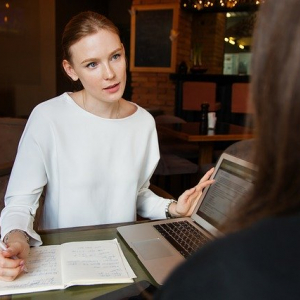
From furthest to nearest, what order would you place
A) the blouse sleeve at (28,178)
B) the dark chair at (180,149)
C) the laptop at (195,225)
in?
1. the dark chair at (180,149)
2. the blouse sleeve at (28,178)
3. the laptop at (195,225)

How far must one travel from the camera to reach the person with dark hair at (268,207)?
0.33 metres

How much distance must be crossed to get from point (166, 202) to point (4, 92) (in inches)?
219

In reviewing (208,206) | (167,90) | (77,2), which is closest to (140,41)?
(167,90)

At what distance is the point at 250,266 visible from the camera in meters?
0.34

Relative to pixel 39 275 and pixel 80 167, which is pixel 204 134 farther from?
pixel 39 275

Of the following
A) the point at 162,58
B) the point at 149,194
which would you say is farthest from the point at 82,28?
the point at 162,58

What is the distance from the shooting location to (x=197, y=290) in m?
0.35

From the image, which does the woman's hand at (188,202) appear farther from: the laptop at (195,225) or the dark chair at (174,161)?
the dark chair at (174,161)

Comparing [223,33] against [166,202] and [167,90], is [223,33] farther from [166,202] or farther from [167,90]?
[166,202]

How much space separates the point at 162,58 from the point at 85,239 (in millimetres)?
4678

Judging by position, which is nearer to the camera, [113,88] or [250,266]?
[250,266]

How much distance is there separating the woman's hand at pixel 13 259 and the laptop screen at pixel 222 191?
47 centimetres

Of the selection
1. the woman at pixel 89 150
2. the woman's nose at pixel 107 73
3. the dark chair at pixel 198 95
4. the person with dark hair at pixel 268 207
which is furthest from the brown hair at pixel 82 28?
the dark chair at pixel 198 95

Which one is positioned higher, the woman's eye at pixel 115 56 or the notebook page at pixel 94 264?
the woman's eye at pixel 115 56
